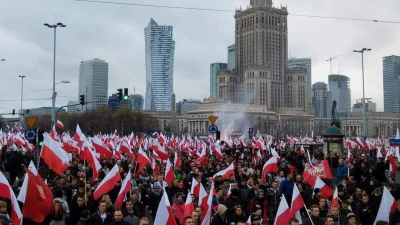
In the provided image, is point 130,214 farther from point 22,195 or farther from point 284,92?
point 284,92

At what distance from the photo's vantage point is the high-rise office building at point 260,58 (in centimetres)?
15012

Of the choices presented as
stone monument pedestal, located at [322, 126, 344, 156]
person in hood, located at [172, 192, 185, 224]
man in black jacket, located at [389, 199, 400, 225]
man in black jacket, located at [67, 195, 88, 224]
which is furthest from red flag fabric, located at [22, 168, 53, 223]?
stone monument pedestal, located at [322, 126, 344, 156]

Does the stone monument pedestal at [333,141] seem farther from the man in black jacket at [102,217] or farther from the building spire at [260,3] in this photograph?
the building spire at [260,3]

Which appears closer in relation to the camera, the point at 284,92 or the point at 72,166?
the point at 72,166

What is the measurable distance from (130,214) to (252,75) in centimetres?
14009

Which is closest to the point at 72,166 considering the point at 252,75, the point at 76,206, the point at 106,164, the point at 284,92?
the point at 106,164

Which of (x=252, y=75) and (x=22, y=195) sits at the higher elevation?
(x=252, y=75)

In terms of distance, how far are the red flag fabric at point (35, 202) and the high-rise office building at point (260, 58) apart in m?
140

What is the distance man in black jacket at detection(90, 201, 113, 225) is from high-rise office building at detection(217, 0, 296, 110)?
138980mm

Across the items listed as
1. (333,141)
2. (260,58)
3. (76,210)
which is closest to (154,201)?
(76,210)

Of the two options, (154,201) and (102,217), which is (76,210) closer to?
(102,217)

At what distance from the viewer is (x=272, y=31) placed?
151875 millimetres

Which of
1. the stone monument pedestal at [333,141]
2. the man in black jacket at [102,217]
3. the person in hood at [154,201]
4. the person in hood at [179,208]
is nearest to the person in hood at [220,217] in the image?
the person in hood at [179,208]

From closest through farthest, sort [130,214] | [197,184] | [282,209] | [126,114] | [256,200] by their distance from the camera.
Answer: [282,209]
[130,214]
[256,200]
[197,184]
[126,114]
